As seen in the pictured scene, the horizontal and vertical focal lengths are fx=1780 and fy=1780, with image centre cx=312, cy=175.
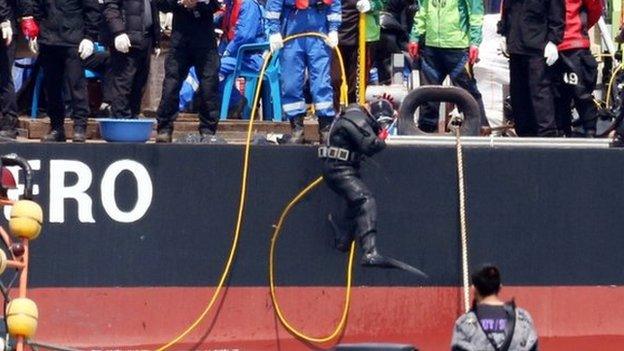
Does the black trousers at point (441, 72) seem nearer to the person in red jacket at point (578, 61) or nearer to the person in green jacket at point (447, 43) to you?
the person in green jacket at point (447, 43)

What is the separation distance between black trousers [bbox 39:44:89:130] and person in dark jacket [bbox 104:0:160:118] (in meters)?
0.43

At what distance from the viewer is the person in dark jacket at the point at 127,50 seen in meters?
13.6

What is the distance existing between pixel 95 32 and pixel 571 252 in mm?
3963

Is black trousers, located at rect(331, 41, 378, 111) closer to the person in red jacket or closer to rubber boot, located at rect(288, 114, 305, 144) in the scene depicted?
rubber boot, located at rect(288, 114, 305, 144)

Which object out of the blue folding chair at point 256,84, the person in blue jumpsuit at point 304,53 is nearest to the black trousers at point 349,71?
the blue folding chair at point 256,84

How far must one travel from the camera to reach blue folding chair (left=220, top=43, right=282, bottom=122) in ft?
50.0

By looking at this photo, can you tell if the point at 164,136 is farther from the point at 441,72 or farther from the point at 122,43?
the point at 441,72

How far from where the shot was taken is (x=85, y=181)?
12.3 metres

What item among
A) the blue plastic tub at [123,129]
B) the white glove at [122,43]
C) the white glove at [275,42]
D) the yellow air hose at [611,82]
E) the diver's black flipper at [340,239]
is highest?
the white glove at [275,42]

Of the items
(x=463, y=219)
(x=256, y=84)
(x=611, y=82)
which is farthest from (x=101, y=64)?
(x=611, y=82)

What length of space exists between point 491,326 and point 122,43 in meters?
5.30

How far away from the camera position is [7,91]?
1331 cm

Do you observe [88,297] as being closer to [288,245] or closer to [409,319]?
[288,245]

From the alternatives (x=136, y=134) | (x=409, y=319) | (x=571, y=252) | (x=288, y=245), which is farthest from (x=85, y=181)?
(x=571, y=252)
